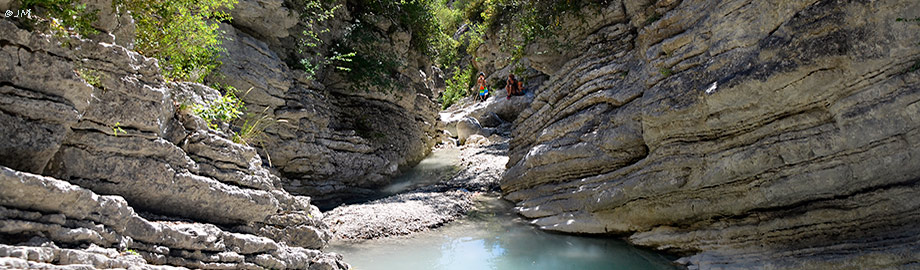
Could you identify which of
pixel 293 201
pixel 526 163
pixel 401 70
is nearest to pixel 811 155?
pixel 526 163

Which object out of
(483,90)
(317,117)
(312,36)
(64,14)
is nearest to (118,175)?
(64,14)

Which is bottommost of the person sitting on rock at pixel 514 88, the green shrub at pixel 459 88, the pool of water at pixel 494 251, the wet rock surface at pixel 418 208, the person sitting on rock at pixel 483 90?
the pool of water at pixel 494 251

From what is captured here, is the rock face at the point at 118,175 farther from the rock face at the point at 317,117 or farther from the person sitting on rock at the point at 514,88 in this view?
the person sitting on rock at the point at 514,88

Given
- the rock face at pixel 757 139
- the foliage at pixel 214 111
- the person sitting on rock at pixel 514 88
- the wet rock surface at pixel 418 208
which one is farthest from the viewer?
the person sitting on rock at pixel 514 88

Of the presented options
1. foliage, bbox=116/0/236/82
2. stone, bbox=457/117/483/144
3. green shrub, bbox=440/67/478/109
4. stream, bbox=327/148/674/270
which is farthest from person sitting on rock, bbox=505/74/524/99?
foliage, bbox=116/0/236/82

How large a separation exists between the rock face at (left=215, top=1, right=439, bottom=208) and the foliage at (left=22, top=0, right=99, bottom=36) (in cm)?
389

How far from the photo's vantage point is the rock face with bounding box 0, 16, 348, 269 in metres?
3.30

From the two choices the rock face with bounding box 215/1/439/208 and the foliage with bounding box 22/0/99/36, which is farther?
the rock face with bounding box 215/1/439/208

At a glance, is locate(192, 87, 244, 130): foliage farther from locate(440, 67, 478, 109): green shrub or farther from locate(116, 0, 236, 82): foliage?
locate(440, 67, 478, 109): green shrub

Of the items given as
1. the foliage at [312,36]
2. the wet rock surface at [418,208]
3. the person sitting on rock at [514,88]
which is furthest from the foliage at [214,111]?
the person sitting on rock at [514,88]

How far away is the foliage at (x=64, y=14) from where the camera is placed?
373 cm

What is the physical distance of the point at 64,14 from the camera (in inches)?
152

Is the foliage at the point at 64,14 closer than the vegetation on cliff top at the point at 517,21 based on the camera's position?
Yes

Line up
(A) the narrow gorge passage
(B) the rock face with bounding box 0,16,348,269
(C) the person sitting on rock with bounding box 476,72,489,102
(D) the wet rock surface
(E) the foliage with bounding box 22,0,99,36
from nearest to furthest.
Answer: (B) the rock face with bounding box 0,16,348,269 → (E) the foliage with bounding box 22,0,99,36 → (A) the narrow gorge passage → (D) the wet rock surface → (C) the person sitting on rock with bounding box 476,72,489,102
